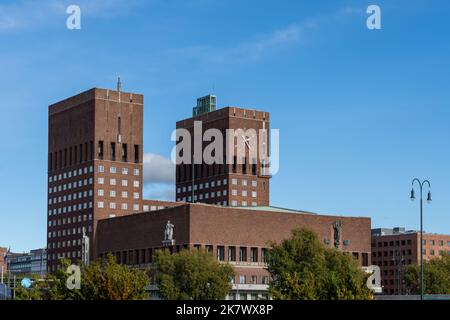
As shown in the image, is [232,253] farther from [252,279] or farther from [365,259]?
[365,259]

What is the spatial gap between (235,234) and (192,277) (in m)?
40.8

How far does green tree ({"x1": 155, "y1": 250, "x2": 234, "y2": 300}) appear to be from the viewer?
131875 millimetres

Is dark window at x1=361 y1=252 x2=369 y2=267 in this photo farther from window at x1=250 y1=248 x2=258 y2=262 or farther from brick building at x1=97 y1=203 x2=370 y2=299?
window at x1=250 y1=248 x2=258 y2=262

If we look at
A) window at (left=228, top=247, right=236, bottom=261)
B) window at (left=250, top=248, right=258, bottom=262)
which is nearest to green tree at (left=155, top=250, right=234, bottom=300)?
window at (left=228, top=247, right=236, bottom=261)

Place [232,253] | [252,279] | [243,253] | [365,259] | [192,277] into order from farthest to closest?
[365,259] → [243,253] → [232,253] → [252,279] → [192,277]

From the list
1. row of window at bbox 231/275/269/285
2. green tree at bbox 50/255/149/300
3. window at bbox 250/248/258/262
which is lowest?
row of window at bbox 231/275/269/285

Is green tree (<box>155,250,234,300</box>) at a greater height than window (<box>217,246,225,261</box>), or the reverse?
window (<box>217,246,225,261</box>)

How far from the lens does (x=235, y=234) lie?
173 meters

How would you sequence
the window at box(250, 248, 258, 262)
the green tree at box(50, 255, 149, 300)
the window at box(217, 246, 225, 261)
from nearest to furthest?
the green tree at box(50, 255, 149, 300) → the window at box(217, 246, 225, 261) → the window at box(250, 248, 258, 262)

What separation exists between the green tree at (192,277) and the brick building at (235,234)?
1011 inches

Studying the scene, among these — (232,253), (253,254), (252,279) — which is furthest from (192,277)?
(253,254)

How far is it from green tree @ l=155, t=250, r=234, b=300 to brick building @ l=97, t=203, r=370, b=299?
2568cm
